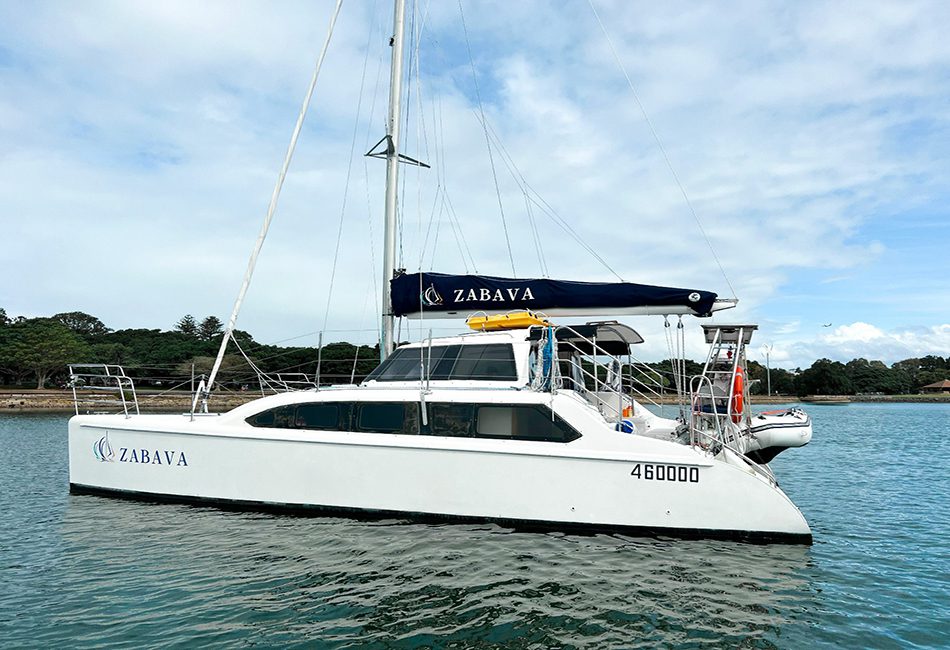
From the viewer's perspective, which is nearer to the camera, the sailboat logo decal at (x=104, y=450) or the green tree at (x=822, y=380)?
the sailboat logo decal at (x=104, y=450)

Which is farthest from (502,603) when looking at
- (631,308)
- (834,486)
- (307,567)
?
(834,486)

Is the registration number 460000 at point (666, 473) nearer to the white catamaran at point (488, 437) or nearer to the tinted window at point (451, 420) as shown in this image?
the white catamaran at point (488, 437)


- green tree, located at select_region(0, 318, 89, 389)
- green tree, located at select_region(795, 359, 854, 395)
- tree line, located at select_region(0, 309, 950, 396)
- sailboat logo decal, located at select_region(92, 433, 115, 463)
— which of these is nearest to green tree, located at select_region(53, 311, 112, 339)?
tree line, located at select_region(0, 309, 950, 396)

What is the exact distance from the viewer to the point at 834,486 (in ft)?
43.9

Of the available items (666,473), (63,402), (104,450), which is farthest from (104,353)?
(666,473)

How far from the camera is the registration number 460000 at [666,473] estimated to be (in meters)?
7.41

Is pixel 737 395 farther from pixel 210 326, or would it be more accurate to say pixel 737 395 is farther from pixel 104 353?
pixel 210 326

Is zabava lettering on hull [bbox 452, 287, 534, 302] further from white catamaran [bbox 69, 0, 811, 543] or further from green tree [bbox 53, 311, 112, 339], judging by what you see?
green tree [bbox 53, 311, 112, 339]

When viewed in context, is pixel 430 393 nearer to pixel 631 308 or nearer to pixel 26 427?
pixel 631 308

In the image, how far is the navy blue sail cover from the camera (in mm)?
9133

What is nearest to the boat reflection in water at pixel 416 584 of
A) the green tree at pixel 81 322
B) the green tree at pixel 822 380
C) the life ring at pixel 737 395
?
the life ring at pixel 737 395

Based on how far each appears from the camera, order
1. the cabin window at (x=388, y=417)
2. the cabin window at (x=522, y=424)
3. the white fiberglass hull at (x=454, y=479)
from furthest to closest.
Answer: the cabin window at (x=388, y=417) < the cabin window at (x=522, y=424) < the white fiberglass hull at (x=454, y=479)

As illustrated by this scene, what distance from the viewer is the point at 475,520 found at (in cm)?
795

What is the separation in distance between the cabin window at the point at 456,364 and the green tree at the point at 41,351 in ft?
159
